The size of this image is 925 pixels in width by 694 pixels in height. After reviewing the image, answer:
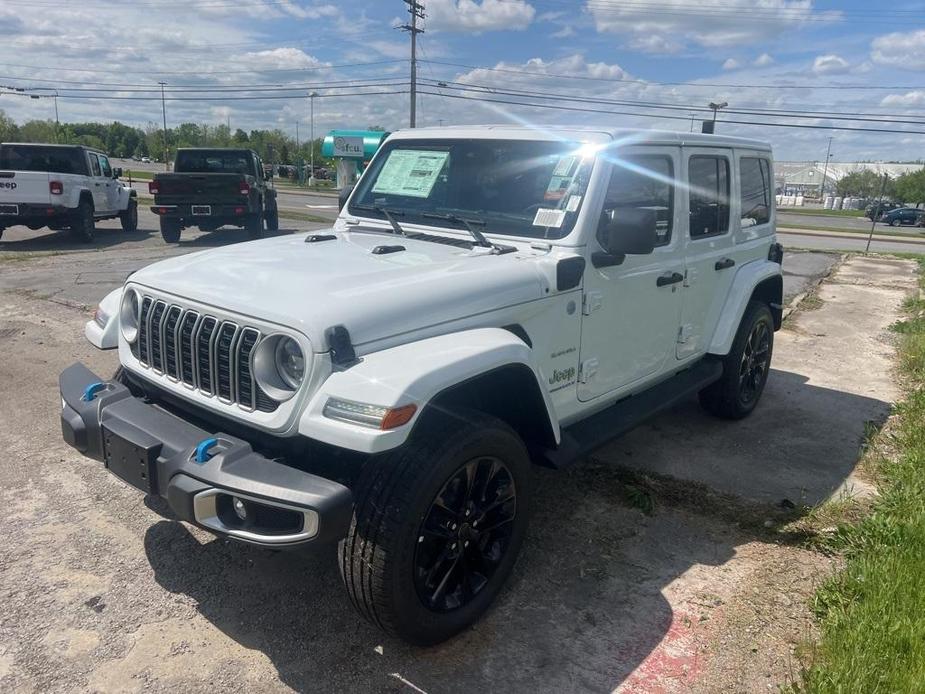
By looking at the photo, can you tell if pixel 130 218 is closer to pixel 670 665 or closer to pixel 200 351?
pixel 200 351

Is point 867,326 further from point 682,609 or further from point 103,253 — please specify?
point 103,253

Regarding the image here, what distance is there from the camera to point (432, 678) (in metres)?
2.66

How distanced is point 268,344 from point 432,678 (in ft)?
→ 4.54

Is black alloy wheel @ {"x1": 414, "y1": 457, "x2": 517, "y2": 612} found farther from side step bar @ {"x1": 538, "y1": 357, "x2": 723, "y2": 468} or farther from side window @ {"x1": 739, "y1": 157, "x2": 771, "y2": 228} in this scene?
side window @ {"x1": 739, "y1": 157, "x2": 771, "y2": 228}

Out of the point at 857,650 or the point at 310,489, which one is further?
the point at 857,650

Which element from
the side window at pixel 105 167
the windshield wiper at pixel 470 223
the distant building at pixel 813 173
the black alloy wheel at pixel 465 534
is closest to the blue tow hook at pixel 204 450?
the black alloy wheel at pixel 465 534

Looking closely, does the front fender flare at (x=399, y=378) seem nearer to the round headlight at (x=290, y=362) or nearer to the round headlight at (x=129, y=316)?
the round headlight at (x=290, y=362)

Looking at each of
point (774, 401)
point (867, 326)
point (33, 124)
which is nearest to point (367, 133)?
point (867, 326)

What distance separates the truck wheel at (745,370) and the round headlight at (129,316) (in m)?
3.81

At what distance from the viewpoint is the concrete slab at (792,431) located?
4445 millimetres

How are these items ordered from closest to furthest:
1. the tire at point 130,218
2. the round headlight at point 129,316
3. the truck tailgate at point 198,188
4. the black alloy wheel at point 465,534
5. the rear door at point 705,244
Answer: the black alloy wheel at point 465,534
the round headlight at point 129,316
the rear door at point 705,244
the truck tailgate at point 198,188
the tire at point 130,218

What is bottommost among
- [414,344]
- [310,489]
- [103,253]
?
[103,253]

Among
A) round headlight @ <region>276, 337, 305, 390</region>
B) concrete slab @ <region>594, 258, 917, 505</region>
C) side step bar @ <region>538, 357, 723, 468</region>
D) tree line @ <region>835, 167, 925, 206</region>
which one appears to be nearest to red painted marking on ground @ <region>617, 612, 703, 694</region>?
side step bar @ <region>538, 357, 723, 468</region>

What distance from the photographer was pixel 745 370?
17.6 feet
